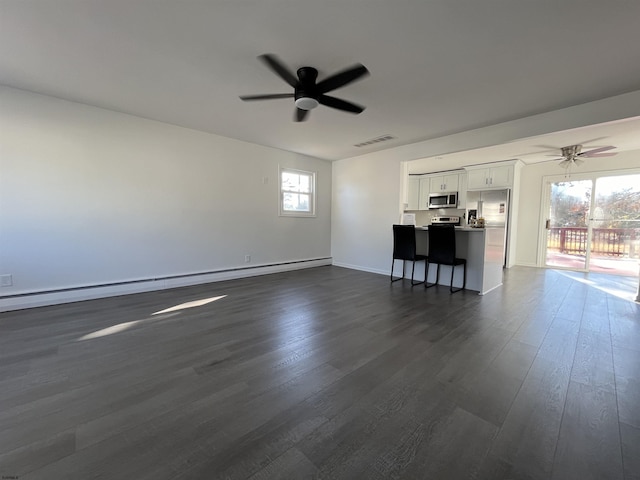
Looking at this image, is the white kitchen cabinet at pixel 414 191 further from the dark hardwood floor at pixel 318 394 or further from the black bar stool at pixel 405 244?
the dark hardwood floor at pixel 318 394

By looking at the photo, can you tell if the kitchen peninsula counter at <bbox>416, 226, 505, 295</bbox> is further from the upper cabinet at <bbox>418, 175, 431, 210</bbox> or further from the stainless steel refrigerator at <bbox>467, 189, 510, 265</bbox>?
the upper cabinet at <bbox>418, 175, 431, 210</bbox>

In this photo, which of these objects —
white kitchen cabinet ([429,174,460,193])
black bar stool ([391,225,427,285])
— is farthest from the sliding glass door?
black bar stool ([391,225,427,285])

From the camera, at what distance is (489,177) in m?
6.42

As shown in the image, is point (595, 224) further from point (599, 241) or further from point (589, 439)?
point (589, 439)

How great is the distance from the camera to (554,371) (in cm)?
191

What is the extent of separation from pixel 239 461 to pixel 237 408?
14.1 inches

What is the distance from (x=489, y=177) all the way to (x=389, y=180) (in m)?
A: 2.99

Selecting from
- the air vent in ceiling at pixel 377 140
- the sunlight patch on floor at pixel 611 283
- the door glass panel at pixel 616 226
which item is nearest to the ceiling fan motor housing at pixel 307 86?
the air vent in ceiling at pixel 377 140

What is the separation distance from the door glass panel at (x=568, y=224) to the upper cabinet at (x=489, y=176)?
1101 mm

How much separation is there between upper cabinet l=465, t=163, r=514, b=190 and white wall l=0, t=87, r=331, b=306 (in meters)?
4.91

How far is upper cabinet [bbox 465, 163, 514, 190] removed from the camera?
6.14 meters

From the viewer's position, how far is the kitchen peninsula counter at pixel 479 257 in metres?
4.02

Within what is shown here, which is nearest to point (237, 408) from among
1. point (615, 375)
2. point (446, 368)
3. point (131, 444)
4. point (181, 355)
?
point (131, 444)

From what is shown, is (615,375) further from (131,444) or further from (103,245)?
(103,245)
